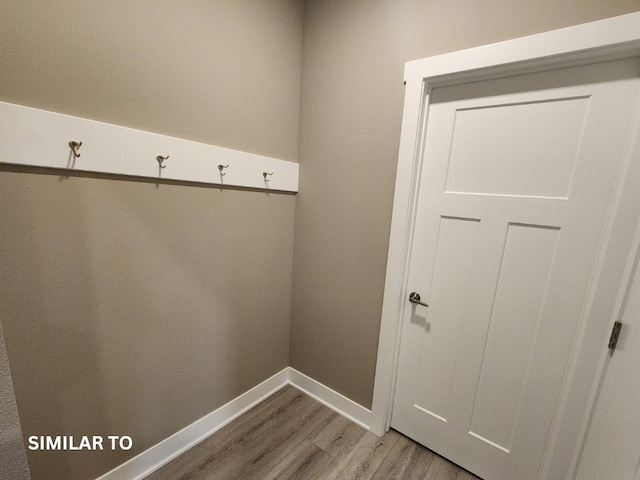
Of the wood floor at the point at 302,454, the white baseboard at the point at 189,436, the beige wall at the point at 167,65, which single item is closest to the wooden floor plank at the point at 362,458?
the wood floor at the point at 302,454

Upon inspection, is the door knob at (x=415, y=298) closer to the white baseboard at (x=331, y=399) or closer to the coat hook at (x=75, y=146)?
the white baseboard at (x=331, y=399)

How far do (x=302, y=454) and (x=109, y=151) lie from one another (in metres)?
1.68

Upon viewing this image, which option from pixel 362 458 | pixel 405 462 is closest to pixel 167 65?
pixel 362 458

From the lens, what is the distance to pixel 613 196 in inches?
38.2

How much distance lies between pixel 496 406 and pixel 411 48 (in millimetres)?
1743

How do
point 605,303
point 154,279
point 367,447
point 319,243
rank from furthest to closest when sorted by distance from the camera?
point 319,243
point 367,447
point 154,279
point 605,303

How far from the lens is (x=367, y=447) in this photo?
149 cm

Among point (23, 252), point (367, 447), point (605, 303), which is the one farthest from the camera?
point (367, 447)

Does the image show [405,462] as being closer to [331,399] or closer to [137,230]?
[331,399]

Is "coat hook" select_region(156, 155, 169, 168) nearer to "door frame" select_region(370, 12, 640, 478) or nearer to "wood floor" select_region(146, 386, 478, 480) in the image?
"door frame" select_region(370, 12, 640, 478)

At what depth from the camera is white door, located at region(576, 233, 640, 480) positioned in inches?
28.9

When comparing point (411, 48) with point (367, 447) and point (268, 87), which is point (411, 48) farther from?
point (367, 447)

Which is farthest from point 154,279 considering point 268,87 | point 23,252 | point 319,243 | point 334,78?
point 334,78

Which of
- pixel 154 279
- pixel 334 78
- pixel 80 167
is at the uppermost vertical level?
pixel 334 78
